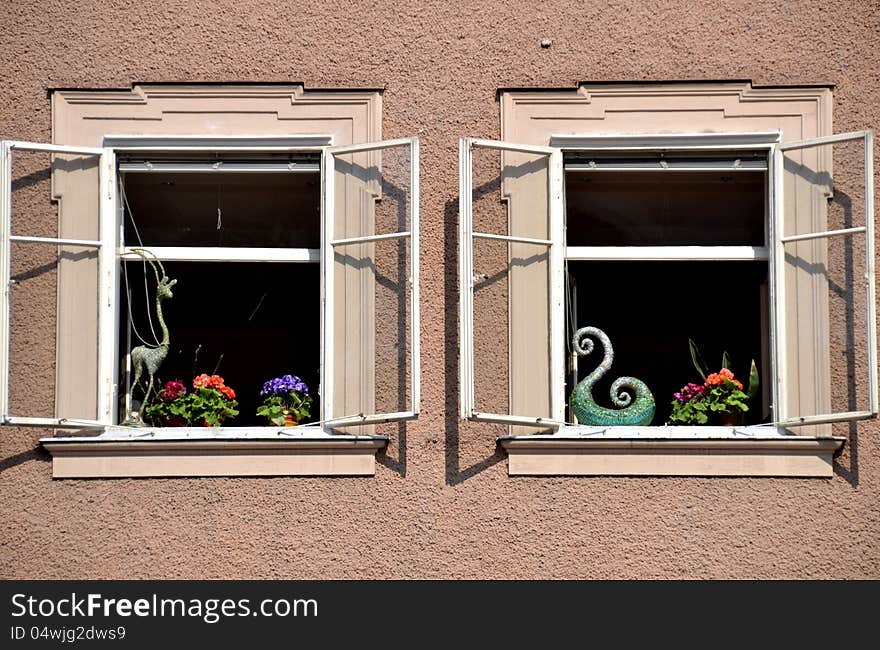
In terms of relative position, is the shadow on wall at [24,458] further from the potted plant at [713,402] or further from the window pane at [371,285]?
the potted plant at [713,402]

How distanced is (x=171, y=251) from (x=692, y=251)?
7.55ft

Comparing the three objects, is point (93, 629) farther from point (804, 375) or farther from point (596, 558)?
point (804, 375)

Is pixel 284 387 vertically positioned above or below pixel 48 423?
above

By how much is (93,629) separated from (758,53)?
3788mm

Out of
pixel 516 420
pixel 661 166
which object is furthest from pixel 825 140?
pixel 516 420

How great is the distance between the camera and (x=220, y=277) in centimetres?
896

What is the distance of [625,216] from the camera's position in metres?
8.98

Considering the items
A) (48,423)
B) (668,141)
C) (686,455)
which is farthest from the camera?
(668,141)

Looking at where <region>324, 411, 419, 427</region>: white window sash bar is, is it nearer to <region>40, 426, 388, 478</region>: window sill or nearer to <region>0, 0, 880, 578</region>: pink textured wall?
<region>40, 426, 388, 478</region>: window sill

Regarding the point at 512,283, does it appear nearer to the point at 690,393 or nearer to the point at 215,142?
the point at 690,393

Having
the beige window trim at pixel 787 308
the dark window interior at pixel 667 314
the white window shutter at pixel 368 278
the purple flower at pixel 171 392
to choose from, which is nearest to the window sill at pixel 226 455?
the white window shutter at pixel 368 278

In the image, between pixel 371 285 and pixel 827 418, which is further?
pixel 371 285

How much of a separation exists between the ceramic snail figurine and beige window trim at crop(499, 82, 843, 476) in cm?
12

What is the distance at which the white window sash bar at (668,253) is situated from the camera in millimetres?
8844
